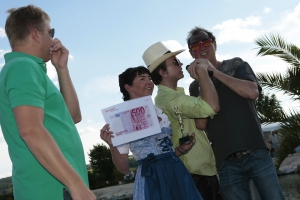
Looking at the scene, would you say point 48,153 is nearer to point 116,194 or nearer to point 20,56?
point 20,56

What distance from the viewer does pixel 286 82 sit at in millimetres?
10742

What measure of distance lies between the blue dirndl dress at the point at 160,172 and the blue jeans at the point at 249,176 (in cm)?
52

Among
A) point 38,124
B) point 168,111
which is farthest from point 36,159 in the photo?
point 168,111

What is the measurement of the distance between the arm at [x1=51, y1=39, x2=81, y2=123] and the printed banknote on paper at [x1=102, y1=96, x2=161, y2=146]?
583 mm

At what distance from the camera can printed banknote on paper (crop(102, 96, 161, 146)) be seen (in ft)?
11.0

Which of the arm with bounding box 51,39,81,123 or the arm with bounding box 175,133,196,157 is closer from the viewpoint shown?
the arm with bounding box 51,39,81,123

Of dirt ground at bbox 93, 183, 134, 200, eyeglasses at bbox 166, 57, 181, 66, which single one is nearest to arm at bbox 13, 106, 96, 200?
eyeglasses at bbox 166, 57, 181, 66

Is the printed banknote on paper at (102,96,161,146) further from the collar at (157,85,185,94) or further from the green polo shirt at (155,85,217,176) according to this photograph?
the collar at (157,85,185,94)

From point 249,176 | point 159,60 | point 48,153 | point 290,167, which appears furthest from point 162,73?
point 290,167

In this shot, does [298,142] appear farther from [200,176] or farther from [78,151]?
[78,151]

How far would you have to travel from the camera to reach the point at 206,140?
3787 millimetres

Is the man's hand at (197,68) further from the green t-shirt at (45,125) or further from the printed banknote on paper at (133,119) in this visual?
the green t-shirt at (45,125)

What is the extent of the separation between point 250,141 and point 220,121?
291mm

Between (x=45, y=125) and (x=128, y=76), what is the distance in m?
1.62
